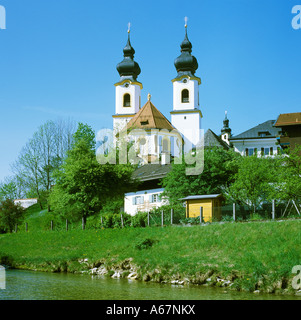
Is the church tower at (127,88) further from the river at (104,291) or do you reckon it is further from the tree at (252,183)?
the river at (104,291)

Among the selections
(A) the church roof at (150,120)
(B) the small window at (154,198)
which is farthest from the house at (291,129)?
(A) the church roof at (150,120)

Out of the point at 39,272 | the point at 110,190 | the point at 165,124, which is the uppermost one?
the point at 165,124

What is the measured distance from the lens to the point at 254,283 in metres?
16.9

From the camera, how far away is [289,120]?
4228cm

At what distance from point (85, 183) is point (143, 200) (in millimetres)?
8477

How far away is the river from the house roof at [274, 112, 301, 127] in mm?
25952

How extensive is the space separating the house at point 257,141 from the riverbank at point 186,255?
1694 inches

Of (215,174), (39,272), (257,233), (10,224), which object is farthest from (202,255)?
(10,224)

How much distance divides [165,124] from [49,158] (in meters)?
19.7

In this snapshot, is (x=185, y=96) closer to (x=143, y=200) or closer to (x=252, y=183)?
(x=143, y=200)

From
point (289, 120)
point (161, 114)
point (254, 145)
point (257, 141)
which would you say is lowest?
point (289, 120)

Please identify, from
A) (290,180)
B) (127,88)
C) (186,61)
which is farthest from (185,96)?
(290,180)

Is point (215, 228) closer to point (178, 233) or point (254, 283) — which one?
point (178, 233)

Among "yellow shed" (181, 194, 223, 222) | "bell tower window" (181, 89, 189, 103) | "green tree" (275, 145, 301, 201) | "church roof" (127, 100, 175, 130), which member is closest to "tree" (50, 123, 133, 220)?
"yellow shed" (181, 194, 223, 222)
